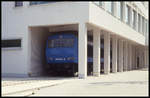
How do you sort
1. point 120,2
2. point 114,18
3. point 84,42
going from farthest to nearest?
point 120,2, point 114,18, point 84,42

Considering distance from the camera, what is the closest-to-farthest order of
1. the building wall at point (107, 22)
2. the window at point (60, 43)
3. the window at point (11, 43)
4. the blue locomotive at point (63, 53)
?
the building wall at point (107, 22) < the blue locomotive at point (63, 53) < the window at point (60, 43) < the window at point (11, 43)

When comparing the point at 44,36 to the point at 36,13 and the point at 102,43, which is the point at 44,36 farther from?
the point at 102,43

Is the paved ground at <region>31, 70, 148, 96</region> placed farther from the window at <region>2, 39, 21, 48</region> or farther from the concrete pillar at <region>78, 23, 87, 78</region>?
the window at <region>2, 39, 21, 48</region>

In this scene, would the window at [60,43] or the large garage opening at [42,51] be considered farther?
the large garage opening at [42,51]

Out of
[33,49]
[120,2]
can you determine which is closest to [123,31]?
[120,2]

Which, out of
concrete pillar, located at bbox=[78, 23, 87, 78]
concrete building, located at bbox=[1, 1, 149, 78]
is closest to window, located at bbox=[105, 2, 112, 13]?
concrete building, located at bbox=[1, 1, 149, 78]

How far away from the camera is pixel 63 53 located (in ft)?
65.5

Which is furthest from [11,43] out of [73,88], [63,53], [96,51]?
[73,88]

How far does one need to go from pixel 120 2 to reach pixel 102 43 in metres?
5.48

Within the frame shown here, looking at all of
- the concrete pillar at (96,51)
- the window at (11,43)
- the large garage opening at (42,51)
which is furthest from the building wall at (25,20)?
the concrete pillar at (96,51)

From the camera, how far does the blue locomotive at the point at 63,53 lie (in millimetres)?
19719

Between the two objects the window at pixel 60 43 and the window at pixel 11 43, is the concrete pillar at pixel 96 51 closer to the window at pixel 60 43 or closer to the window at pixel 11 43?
the window at pixel 60 43

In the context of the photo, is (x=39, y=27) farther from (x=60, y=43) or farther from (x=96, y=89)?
(x=96, y=89)

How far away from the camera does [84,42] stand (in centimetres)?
1811
